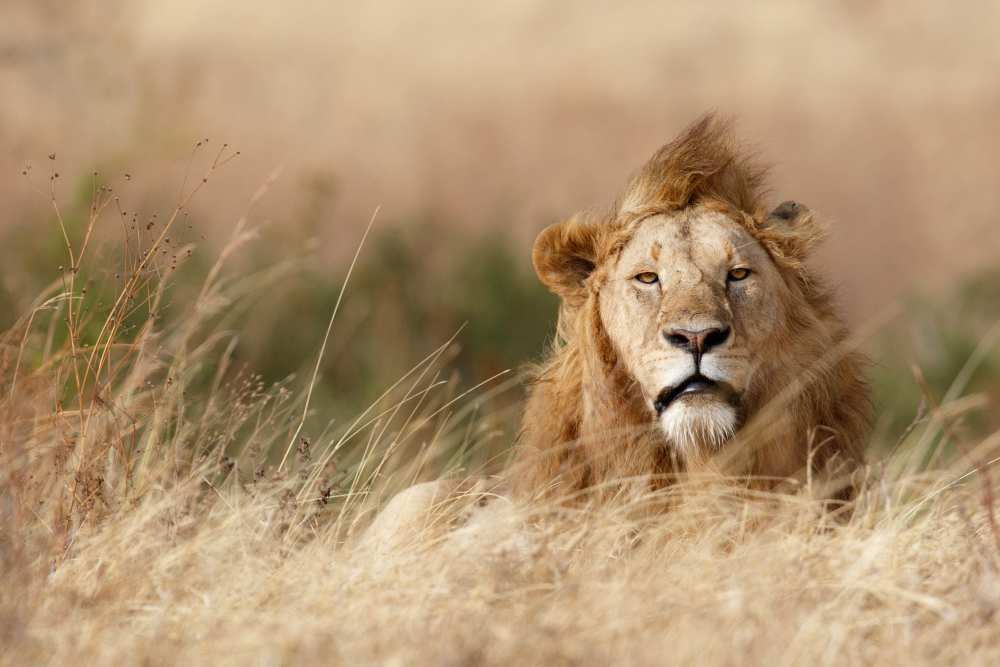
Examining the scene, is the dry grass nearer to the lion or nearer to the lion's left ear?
the lion

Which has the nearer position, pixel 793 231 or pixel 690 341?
Answer: pixel 690 341

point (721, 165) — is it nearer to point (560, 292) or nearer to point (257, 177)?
point (560, 292)

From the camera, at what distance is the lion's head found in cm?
477

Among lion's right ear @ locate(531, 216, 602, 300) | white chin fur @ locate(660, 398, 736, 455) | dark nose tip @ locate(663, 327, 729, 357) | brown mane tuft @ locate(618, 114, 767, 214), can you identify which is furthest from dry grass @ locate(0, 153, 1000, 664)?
brown mane tuft @ locate(618, 114, 767, 214)

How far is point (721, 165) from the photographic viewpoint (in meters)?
5.37

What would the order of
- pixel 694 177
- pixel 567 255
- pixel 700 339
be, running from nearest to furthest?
1. pixel 700 339
2. pixel 694 177
3. pixel 567 255


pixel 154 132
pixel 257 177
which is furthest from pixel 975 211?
pixel 154 132

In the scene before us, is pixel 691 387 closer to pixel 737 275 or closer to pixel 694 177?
pixel 737 275

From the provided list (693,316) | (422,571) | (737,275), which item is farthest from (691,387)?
(422,571)

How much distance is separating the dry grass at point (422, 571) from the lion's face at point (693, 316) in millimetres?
268

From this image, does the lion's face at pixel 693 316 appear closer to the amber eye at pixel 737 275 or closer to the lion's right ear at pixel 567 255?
the amber eye at pixel 737 275

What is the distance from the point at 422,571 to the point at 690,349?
120cm

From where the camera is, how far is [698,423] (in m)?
4.70

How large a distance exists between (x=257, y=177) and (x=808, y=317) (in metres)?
29.4
